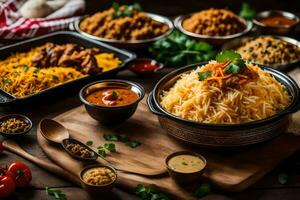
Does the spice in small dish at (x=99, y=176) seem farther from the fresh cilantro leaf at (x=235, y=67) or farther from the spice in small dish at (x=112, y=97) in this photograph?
the fresh cilantro leaf at (x=235, y=67)

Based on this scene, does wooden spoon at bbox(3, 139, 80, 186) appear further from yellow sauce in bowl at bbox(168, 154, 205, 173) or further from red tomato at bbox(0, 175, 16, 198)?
yellow sauce in bowl at bbox(168, 154, 205, 173)

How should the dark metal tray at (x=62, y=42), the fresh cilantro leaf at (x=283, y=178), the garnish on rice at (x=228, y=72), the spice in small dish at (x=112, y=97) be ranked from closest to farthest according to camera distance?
1. the fresh cilantro leaf at (x=283, y=178)
2. the garnish on rice at (x=228, y=72)
3. the spice in small dish at (x=112, y=97)
4. the dark metal tray at (x=62, y=42)

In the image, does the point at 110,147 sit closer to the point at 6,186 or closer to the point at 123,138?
the point at 123,138

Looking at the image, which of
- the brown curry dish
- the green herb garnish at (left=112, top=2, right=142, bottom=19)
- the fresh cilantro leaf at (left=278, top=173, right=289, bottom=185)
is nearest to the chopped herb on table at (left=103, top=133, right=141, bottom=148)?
the fresh cilantro leaf at (left=278, top=173, right=289, bottom=185)

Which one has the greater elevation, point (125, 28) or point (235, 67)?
point (235, 67)

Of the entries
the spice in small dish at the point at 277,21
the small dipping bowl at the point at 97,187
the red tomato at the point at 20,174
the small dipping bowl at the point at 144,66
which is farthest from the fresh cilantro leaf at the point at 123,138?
the spice in small dish at the point at 277,21

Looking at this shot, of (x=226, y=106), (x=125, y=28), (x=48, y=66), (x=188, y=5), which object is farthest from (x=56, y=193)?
(x=188, y=5)

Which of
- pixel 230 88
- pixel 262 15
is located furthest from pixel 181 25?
pixel 230 88
